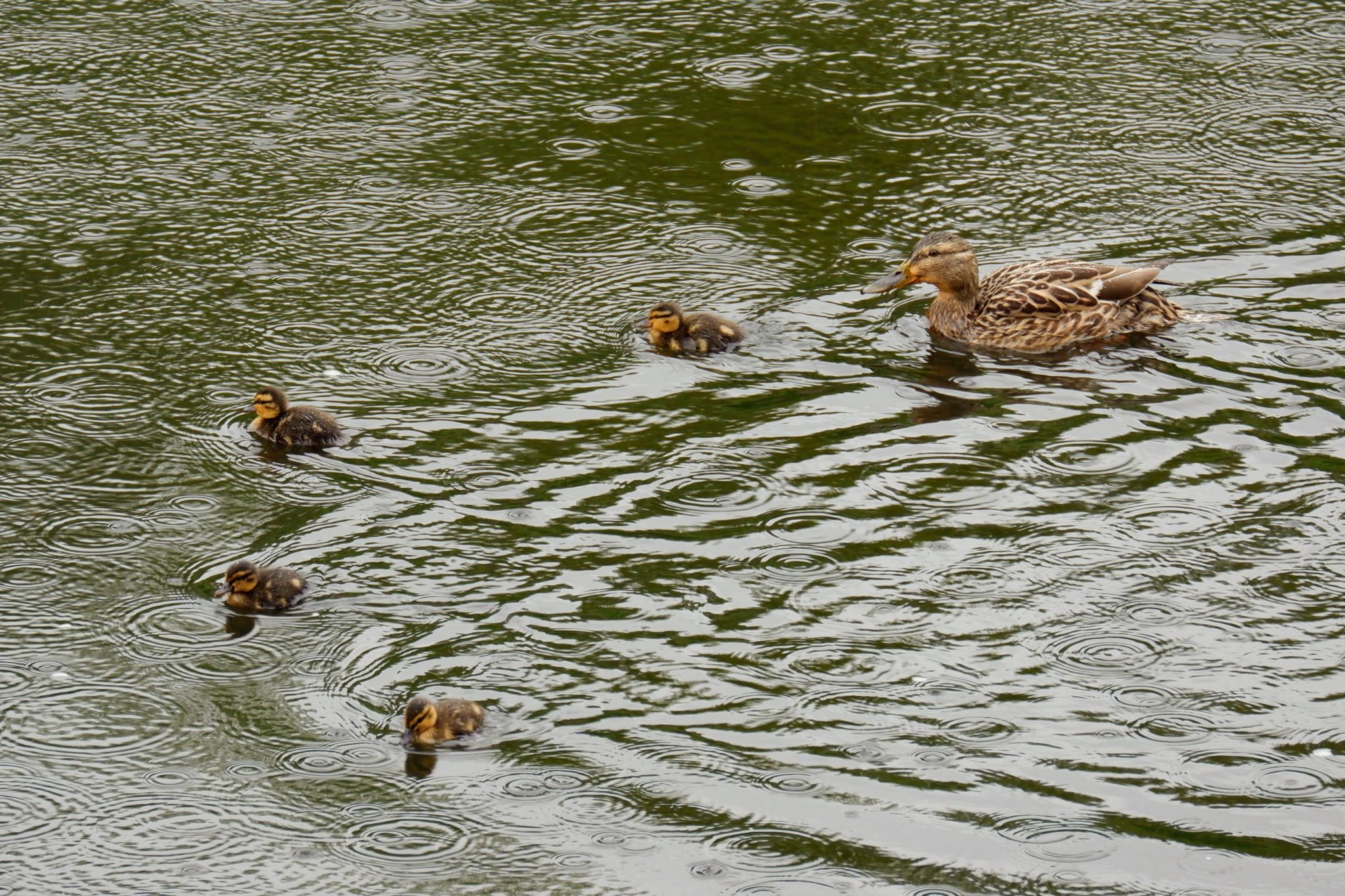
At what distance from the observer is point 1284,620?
5848mm

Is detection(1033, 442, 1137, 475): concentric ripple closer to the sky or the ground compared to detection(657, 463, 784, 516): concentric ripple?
closer to the sky

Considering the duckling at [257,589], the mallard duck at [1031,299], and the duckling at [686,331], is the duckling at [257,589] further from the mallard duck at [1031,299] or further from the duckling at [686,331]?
the mallard duck at [1031,299]

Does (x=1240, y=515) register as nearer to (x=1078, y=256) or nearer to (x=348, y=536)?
(x=1078, y=256)

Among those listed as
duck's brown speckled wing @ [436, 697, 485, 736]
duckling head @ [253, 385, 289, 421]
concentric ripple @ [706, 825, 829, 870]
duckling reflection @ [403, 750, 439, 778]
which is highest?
duckling head @ [253, 385, 289, 421]

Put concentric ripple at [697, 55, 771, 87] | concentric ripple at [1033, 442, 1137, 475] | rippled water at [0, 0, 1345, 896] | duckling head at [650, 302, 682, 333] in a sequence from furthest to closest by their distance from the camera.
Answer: concentric ripple at [697, 55, 771, 87] → duckling head at [650, 302, 682, 333] → concentric ripple at [1033, 442, 1137, 475] → rippled water at [0, 0, 1345, 896]

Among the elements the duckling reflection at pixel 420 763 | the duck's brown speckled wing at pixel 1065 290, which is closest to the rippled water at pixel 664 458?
the duckling reflection at pixel 420 763

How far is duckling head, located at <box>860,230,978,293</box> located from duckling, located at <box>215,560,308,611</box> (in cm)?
320

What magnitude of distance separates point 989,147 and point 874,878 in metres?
5.43

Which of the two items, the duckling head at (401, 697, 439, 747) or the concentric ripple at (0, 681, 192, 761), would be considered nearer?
the duckling head at (401, 697, 439, 747)

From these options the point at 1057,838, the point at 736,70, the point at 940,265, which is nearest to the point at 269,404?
the point at 940,265

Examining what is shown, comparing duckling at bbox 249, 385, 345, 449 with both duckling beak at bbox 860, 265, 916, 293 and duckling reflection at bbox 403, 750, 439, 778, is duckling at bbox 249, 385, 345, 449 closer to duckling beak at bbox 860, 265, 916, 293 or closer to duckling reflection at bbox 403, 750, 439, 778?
duckling reflection at bbox 403, 750, 439, 778

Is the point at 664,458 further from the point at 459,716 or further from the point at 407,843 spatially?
the point at 407,843

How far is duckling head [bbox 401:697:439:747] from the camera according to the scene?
5.30 m

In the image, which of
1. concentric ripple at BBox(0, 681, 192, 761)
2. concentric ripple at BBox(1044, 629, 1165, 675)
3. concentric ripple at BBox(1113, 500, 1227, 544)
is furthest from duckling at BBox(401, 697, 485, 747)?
concentric ripple at BBox(1113, 500, 1227, 544)
